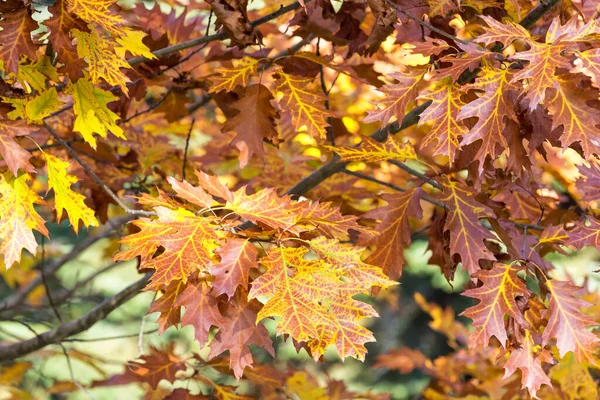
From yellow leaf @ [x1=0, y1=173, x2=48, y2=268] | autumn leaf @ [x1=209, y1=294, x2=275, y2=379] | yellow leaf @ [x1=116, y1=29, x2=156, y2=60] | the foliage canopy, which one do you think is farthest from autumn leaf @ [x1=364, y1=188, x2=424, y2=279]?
yellow leaf @ [x1=0, y1=173, x2=48, y2=268]

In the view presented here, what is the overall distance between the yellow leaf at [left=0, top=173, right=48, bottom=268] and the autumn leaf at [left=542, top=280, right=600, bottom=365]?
936 millimetres

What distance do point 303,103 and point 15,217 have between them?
622 mm

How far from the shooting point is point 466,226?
1.39 metres

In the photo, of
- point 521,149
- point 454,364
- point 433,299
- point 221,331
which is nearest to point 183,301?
point 221,331

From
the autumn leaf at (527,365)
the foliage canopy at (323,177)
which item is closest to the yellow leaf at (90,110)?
the foliage canopy at (323,177)

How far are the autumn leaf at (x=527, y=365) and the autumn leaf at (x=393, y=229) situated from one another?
27 cm

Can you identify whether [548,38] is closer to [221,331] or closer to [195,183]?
[221,331]

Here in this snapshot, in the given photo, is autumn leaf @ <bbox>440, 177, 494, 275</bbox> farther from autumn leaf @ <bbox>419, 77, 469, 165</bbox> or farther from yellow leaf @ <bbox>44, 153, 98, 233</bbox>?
yellow leaf @ <bbox>44, 153, 98, 233</bbox>

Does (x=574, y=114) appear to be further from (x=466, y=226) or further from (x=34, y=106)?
(x=34, y=106)

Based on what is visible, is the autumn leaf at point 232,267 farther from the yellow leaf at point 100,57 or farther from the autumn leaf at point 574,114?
the autumn leaf at point 574,114

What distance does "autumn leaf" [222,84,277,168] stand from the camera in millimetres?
1571

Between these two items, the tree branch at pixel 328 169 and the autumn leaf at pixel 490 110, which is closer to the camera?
the autumn leaf at pixel 490 110

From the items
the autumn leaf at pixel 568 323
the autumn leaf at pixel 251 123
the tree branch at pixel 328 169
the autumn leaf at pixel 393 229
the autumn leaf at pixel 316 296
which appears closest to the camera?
the autumn leaf at pixel 316 296

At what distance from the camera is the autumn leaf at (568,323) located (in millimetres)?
1259
